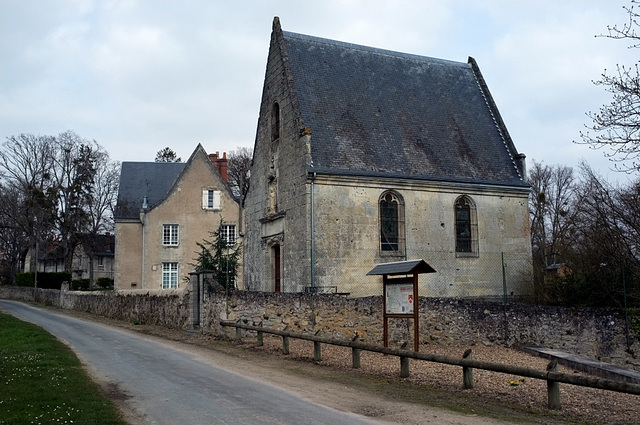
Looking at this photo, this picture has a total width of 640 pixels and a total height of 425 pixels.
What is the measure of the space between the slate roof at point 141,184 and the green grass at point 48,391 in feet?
91.5

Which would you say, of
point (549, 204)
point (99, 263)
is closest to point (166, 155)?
point (99, 263)

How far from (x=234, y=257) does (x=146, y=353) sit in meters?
8.61

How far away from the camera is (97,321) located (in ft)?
87.1

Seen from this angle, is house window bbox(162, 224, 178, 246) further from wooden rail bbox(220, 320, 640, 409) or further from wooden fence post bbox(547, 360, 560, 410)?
wooden fence post bbox(547, 360, 560, 410)

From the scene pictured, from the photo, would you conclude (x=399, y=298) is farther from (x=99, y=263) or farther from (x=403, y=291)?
(x=99, y=263)

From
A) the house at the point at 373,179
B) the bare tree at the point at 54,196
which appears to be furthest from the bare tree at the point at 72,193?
the house at the point at 373,179

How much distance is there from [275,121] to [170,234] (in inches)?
751

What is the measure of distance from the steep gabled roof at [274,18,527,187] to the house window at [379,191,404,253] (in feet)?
3.06

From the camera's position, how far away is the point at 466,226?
78.0 feet

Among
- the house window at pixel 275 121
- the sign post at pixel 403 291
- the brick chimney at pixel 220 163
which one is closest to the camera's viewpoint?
Answer: the sign post at pixel 403 291

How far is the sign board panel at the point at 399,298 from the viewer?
13789 millimetres

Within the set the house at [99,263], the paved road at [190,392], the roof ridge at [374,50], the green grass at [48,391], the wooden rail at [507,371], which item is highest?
the roof ridge at [374,50]

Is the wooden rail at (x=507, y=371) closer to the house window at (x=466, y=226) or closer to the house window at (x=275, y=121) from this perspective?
the house window at (x=466, y=226)

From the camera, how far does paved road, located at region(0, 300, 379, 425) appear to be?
8055 mm
